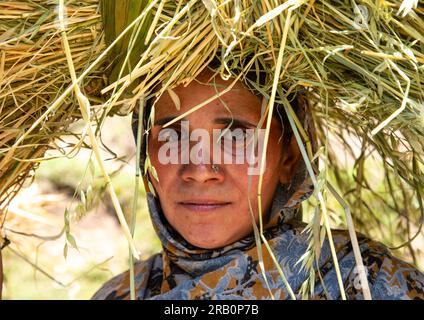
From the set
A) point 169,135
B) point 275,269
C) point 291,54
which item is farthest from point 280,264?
point 291,54

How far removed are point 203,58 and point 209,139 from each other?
22 centimetres

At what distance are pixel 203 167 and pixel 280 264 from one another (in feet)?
0.68

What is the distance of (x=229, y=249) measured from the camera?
1.57 meters

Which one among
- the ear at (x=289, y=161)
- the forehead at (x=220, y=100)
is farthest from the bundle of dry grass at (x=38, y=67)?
the ear at (x=289, y=161)

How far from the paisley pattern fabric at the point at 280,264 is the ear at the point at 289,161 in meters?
0.01

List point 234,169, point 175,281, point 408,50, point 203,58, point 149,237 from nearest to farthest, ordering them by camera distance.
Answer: point 408,50, point 203,58, point 234,169, point 175,281, point 149,237

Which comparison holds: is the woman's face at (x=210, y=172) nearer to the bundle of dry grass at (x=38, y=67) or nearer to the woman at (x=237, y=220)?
the woman at (x=237, y=220)

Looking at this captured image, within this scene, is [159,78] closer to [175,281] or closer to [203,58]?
[203,58]

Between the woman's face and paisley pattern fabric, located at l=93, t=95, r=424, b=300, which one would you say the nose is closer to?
the woman's face

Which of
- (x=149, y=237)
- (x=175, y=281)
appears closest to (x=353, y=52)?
(x=175, y=281)

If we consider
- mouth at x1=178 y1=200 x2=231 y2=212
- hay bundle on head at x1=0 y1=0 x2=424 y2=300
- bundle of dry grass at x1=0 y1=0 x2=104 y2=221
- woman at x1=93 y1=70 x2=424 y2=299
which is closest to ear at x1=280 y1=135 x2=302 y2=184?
woman at x1=93 y1=70 x2=424 y2=299

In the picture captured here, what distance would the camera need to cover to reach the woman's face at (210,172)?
1478mm

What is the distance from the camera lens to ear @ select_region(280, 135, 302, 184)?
1628mm

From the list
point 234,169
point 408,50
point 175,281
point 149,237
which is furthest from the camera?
point 149,237
